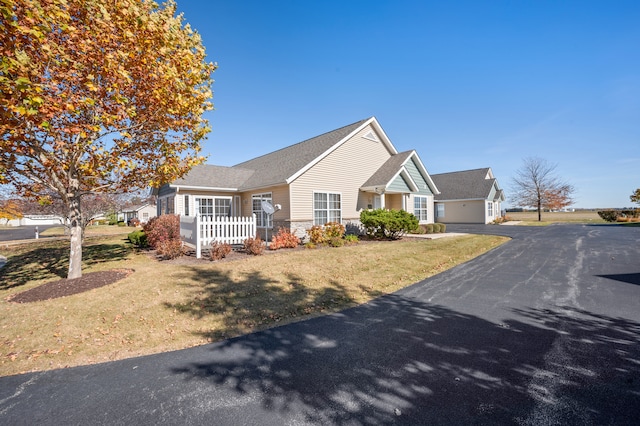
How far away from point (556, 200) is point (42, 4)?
5742cm

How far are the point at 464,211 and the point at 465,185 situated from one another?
3.49 meters

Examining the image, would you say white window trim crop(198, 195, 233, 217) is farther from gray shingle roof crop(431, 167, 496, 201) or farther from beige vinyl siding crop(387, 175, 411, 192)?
gray shingle roof crop(431, 167, 496, 201)

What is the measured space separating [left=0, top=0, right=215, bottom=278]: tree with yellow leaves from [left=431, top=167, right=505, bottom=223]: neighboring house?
109 feet

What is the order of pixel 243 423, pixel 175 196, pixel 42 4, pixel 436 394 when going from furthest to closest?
pixel 175 196
pixel 42 4
pixel 436 394
pixel 243 423

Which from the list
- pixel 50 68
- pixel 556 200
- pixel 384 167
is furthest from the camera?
pixel 556 200

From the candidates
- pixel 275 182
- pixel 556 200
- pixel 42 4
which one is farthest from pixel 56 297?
pixel 556 200

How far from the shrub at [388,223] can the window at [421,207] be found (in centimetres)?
578

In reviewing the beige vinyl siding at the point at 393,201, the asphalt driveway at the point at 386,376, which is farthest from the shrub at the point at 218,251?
the beige vinyl siding at the point at 393,201

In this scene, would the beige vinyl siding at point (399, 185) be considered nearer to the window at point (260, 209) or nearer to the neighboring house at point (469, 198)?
the window at point (260, 209)

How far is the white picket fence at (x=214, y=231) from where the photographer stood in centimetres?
1141

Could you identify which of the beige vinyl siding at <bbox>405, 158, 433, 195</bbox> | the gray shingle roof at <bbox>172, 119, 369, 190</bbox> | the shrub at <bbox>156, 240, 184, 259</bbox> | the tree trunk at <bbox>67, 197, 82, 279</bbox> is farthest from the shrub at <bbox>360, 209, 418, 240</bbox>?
the tree trunk at <bbox>67, 197, 82, 279</bbox>

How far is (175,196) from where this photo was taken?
682 inches

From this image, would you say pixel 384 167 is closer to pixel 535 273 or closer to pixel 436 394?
pixel 535 273

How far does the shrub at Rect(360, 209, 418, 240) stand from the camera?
1537 centimetres
